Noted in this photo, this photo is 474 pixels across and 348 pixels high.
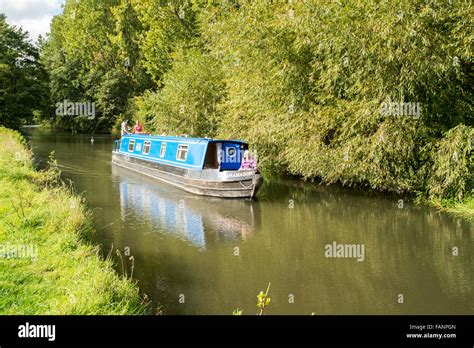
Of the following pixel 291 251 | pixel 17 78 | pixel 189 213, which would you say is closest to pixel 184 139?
pixel 189 213

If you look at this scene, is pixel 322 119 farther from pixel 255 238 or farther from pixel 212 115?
pixel 212 115

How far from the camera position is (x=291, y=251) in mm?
9344

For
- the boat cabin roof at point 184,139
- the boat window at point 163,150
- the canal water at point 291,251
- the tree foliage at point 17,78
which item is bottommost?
the canal water at point 291,251

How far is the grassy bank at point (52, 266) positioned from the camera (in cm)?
522

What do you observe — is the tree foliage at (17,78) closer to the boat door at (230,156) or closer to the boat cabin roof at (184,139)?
the boat cabin roof at (184,139)

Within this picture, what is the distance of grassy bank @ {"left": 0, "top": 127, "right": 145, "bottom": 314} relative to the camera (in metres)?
5.22

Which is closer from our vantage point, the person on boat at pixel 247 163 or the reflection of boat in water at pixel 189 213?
the reflection of boat in water at pixel 189 213

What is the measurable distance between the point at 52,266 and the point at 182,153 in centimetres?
1072

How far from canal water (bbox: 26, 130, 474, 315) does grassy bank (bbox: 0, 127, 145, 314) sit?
92cm

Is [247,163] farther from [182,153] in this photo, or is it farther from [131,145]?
[131,145]

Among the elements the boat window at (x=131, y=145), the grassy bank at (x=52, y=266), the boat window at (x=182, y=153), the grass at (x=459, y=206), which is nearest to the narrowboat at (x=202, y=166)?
the boat window at (x=182, y=153)

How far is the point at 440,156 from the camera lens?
39.9 ft

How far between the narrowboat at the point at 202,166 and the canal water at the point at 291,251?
0.47m
